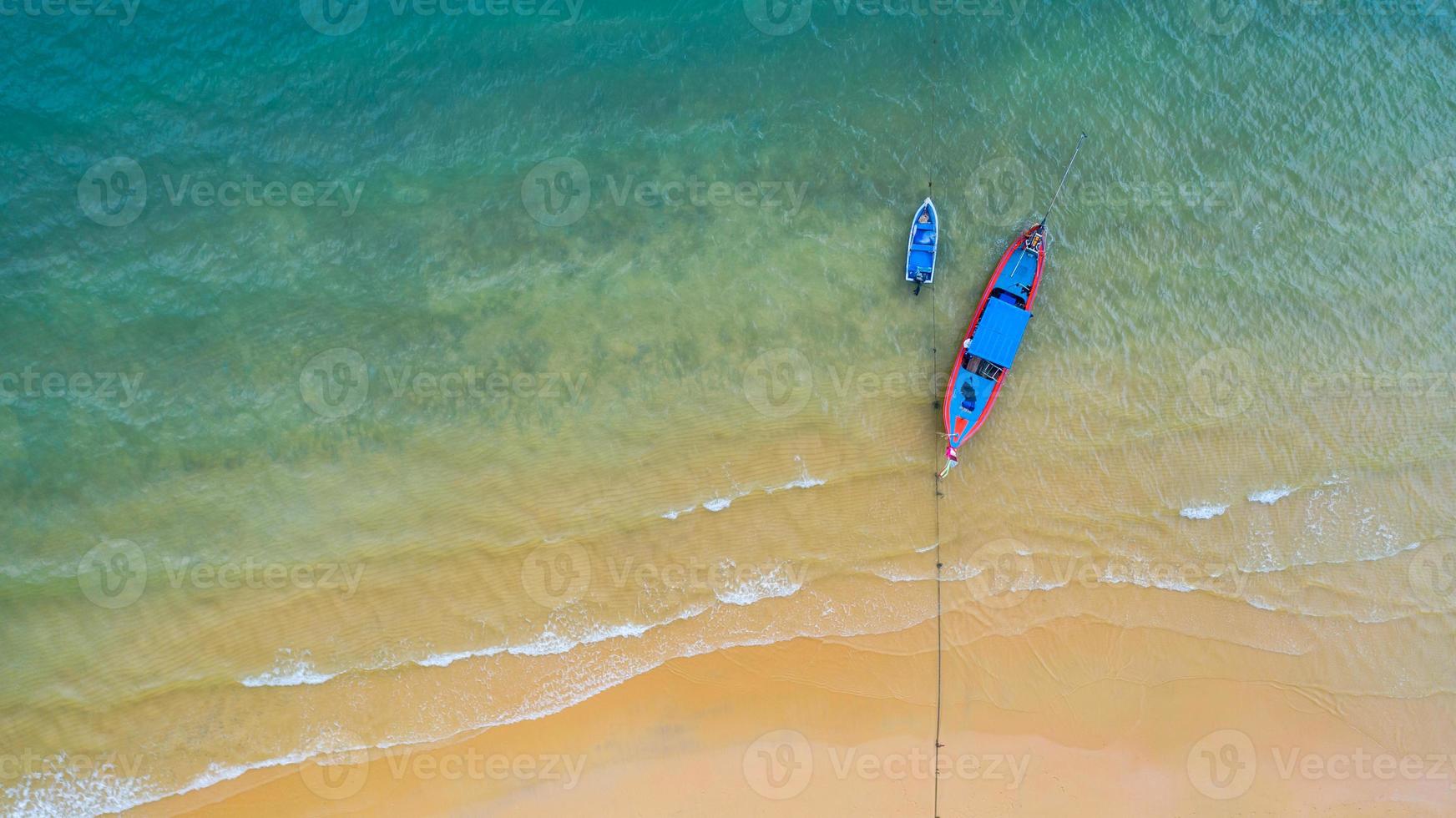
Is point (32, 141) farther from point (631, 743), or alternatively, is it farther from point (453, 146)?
point (631, 743)

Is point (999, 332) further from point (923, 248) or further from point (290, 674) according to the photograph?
point (290, 674)

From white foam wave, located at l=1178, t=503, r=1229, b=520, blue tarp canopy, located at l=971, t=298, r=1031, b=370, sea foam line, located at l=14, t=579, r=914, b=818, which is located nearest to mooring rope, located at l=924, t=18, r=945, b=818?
blue tarp canopy, located at l=971, t=298, r=1031, b=370

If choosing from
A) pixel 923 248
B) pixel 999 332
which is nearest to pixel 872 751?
pixel 999 332

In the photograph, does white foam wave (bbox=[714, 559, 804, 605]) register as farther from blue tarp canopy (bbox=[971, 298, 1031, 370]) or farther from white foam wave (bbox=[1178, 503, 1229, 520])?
white foam wave (bbox=[1178, 503, 1229, 520])

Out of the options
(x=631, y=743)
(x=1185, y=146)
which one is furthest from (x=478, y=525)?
(x=1185, y=146)

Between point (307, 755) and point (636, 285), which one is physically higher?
point (636, 285)

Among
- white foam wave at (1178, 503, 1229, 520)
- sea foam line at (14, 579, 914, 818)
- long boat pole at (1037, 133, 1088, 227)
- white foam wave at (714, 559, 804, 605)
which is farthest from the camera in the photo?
long boat pole at (1037, 133, 1088, 227)

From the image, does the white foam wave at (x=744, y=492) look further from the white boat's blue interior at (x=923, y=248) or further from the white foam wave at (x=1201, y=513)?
the white foam wave at (x=1201, y=513)
